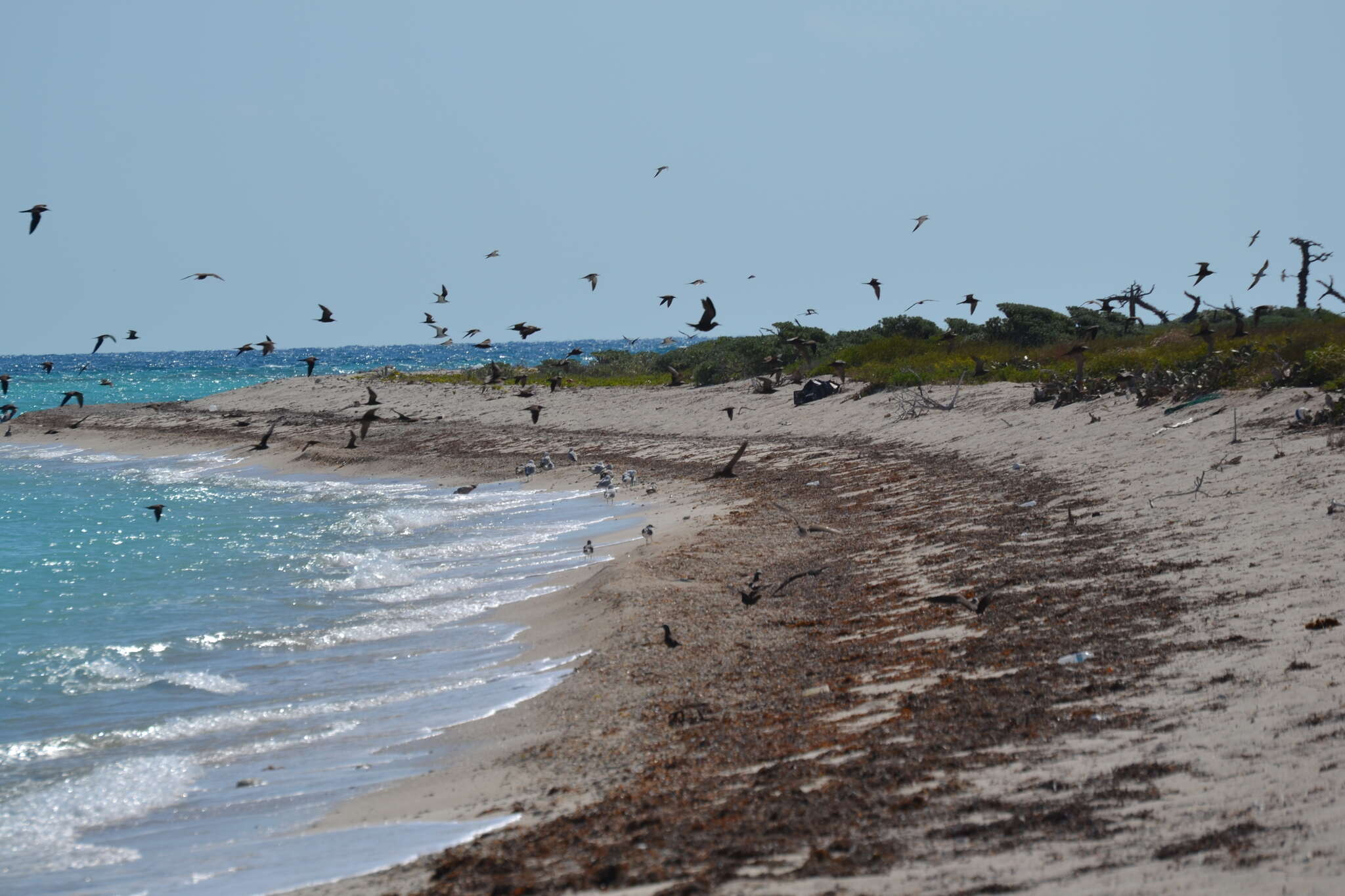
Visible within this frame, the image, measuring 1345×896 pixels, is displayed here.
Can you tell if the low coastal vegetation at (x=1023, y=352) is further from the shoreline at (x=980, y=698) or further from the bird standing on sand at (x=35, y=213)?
the bird standing on sand at (x=35, y=213)

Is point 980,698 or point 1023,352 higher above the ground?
point 1023,352

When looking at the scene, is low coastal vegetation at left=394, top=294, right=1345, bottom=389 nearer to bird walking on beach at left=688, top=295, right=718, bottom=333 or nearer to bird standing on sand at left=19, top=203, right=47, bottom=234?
bird walking on beach at left=688, top=295, right=718, bottom=333

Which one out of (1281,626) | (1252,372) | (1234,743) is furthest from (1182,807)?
(1252,372)

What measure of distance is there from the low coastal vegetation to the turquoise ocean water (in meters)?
9.48

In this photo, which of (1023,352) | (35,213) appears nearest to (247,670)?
(35,213)

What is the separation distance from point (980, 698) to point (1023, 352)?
2438 centimetres

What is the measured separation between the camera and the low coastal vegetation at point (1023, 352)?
56.4 ft

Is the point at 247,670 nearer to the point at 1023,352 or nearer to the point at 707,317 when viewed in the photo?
the point at 707,317

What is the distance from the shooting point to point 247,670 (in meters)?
12.0

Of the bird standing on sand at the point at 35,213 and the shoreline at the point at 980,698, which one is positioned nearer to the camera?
the shoreline at the point at 980,698

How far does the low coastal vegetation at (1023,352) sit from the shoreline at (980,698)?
1690mm

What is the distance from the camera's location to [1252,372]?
660 inches

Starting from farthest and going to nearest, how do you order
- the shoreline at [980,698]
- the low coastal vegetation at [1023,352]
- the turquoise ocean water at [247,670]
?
the low coastal vegetation at [1023,352], the turquoise ocean water at [247,670], the shoreline at [980,698]

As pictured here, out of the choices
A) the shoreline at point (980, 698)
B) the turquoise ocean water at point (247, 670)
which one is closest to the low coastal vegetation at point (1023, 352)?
the shoreline at point (980, 698)
